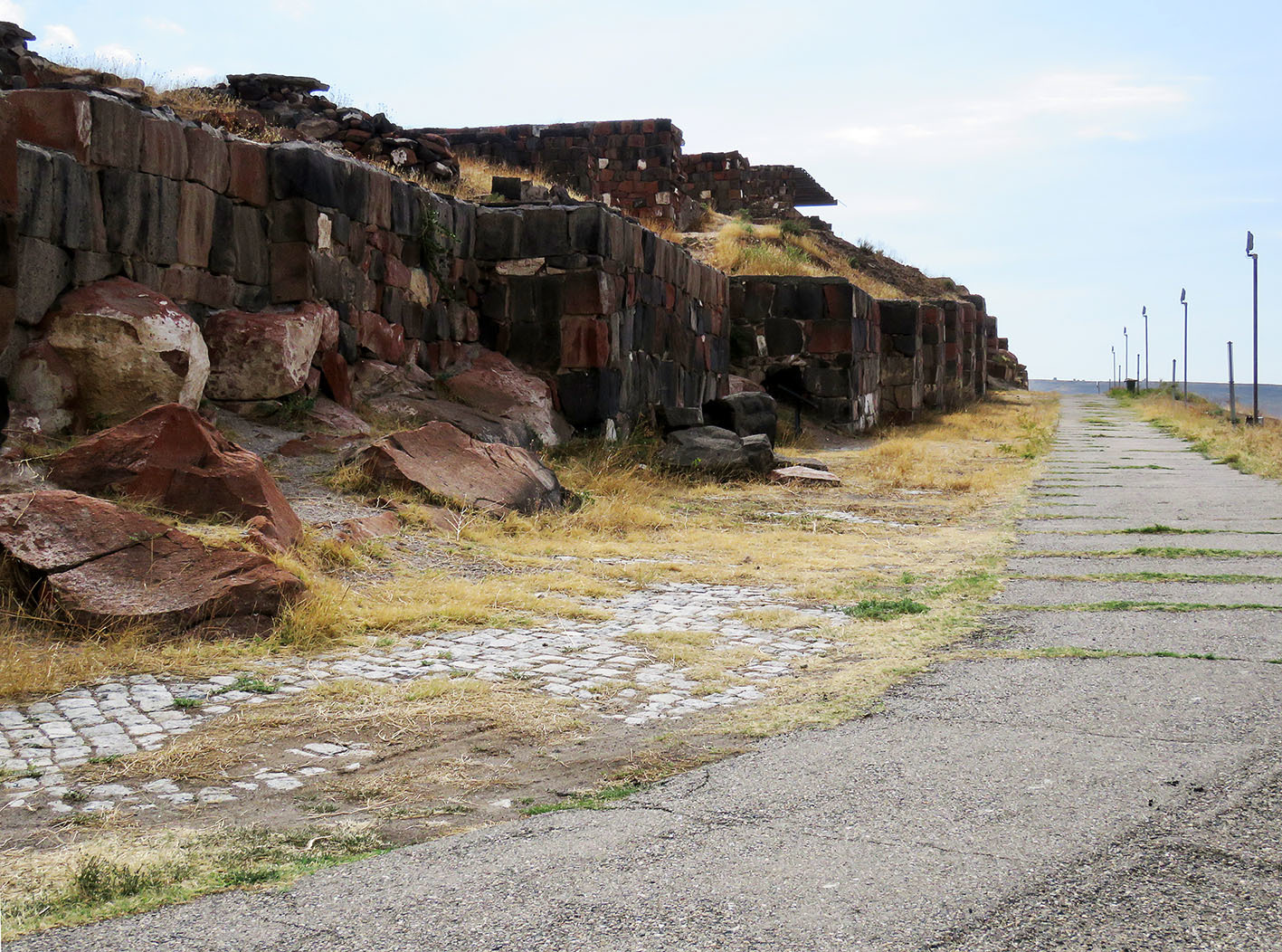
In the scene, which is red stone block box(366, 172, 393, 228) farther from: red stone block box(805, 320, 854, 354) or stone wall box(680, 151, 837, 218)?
stone wall box(680, 151, 837, 218)

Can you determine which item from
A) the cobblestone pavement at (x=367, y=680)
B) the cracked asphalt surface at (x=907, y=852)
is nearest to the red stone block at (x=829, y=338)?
the cobblestone pavement at (x=367, y=680)

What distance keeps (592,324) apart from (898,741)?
29.2 ft

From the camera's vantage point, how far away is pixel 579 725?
4.17 m

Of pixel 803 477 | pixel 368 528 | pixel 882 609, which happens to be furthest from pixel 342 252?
pixel 882 609

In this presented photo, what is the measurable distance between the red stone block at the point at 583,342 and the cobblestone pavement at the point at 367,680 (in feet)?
20.4

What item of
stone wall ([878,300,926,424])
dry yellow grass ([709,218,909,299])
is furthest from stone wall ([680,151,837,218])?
stone wall ([878,300,926,424])

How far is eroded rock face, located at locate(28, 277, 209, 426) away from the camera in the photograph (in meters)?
7.64

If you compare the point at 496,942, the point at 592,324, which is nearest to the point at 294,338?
the point at 592,324

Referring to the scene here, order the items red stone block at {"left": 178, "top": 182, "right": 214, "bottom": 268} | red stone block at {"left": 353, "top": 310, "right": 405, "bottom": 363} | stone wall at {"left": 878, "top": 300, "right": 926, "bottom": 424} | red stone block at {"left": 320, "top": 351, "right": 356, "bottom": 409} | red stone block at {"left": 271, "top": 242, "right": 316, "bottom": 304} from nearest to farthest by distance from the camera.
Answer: red stone block at {"left": 178, "top": 182, "right": 214, "bottom": 268}, red stone block at {"left": 271, "top": 242, "right": 316, "bottom": 304}, red stone block at {"left": 320, "top": 351, "right": 356, "bottom": 409}, red stone block at {"left": 353, "top": 310, "right": 405, "bottom": 363}, stone wall at {"left": 878, "top": 300, "right": 926, "bottom": 424}

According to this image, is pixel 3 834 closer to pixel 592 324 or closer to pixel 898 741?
pixel 898 741

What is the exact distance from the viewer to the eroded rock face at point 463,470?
831cm

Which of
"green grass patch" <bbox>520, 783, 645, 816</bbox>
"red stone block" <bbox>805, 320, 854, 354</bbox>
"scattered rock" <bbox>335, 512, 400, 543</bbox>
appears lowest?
"green grass patch" <bbox>520, 783, 645, 816</bbox>

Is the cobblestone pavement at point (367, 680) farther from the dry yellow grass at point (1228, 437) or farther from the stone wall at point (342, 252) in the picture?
A: the dry yellow grass at point (1228, 437)

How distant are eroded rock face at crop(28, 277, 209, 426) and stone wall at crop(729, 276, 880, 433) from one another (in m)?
12.2
